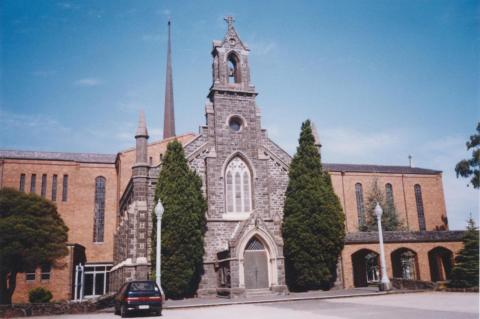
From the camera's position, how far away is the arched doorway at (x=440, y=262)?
105 ft

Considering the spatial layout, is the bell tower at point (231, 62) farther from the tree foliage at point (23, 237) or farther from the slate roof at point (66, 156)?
the slate roof at point (66, 156)

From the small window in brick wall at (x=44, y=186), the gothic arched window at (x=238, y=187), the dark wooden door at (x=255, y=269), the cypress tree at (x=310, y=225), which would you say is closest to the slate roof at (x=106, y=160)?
the small window in brick wall at (x=44, y=186)

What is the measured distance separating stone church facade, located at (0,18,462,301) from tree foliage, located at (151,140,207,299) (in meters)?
1.41

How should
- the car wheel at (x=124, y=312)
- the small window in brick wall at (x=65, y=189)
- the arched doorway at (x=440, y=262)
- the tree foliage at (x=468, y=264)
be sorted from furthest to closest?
the small window in brick wall at (x=65, y=189), the arched doorway at (x=440, y=262), the tree foliage at (x=468, y=264), the car wheel at (x=124, y=312)

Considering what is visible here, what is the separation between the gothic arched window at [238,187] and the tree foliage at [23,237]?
12.6m

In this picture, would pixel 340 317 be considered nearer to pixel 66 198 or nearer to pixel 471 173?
pixel 471 173

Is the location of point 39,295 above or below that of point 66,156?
below

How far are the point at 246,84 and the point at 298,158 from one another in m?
7.37

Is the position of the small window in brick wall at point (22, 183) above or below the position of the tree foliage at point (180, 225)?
above

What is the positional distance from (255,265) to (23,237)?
1513 centimetres

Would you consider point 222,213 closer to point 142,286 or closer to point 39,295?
point 142,286

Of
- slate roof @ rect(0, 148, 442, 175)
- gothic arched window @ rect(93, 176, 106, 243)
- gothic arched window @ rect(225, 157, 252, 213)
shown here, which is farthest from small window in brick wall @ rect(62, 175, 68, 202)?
gothic arched window @ rect(225, 157, 252, 213)

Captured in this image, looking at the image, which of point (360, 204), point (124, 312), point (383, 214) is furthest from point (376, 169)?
point (124, 312)

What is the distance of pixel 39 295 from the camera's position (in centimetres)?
3416
